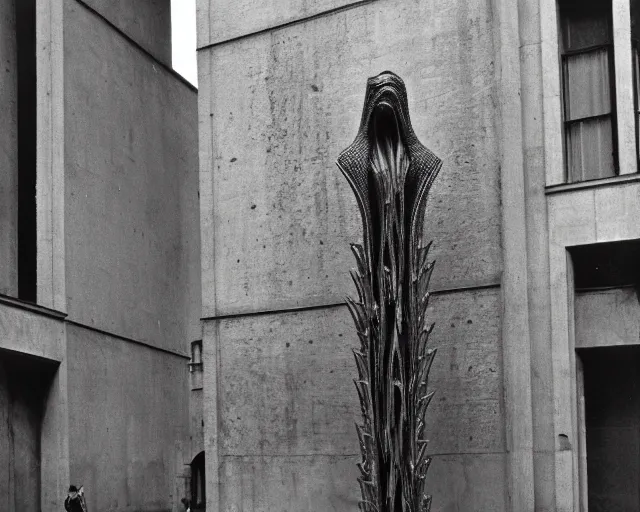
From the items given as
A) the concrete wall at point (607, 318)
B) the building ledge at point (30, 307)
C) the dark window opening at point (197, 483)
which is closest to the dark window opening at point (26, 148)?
the building ledge at point (30, 307)

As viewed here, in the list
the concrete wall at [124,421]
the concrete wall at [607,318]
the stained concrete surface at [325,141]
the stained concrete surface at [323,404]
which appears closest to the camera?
the concrete wall at [607,318]

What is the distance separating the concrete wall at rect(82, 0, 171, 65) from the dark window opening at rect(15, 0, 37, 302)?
1259mm

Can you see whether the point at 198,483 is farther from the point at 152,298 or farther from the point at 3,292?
the point at 3,292

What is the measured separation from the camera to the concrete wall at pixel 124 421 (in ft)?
71.5

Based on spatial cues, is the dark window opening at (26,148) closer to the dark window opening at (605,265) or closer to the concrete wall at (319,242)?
the concrete wall at (319,242)

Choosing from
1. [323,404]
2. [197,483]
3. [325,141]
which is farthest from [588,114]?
[197,483]

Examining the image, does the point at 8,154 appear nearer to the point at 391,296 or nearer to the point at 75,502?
the point at 75,502

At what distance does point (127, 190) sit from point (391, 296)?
11250 millimetres

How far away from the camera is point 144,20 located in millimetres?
25484

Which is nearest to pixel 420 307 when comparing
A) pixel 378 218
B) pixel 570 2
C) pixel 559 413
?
pixel 378 218

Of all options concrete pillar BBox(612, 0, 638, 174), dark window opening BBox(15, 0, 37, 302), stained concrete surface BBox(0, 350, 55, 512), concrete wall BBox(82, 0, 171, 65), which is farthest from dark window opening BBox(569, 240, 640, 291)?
concrete wall BBox(82, 0, 171, 65)

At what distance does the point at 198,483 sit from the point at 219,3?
702 inches

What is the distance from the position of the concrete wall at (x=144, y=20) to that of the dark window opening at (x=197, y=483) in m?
11.7

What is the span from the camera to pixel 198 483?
3353 cm
